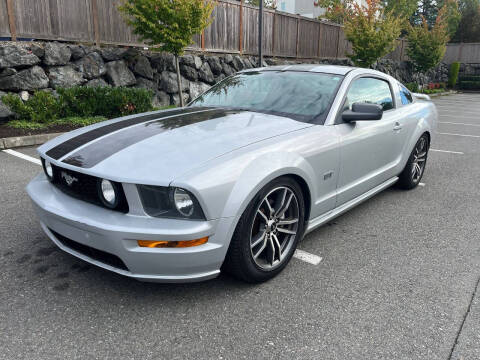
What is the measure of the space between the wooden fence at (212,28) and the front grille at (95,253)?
24.6ft

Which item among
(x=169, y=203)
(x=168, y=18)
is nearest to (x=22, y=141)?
(x=168, y=18)

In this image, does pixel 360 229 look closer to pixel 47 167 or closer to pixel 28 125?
pixel 47 167

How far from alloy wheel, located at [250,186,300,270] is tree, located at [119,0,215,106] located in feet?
23.2

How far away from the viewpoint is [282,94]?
3486 millimetres

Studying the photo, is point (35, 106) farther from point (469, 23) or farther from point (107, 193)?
point (469, 23)

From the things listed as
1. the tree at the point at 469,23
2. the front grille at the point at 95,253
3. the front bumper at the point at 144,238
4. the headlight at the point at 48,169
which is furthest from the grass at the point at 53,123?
the tree at the point at 469,23

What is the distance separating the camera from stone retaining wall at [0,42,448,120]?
26.7 feet

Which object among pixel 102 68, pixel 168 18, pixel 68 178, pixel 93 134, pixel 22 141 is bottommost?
pixel 22 141

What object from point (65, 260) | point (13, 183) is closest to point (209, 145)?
point (65, 260)

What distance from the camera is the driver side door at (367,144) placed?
3.26 m

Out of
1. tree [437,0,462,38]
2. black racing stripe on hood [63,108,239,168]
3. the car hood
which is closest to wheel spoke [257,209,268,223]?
the car hood

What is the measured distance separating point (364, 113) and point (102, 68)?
801 cm

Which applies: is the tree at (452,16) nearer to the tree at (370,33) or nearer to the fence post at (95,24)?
the tree at (370,33)

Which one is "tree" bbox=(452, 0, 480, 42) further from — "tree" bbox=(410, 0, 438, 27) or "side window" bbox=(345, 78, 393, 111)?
"side window" bbox=(345, 78, 393, 111)
